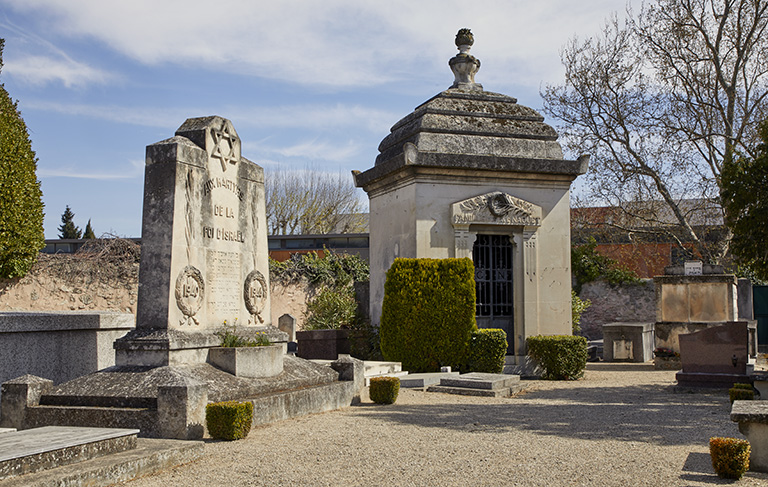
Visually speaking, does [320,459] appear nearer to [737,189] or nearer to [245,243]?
[245,243]

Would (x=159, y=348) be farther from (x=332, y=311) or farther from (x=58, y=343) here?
(x=332, y=311)

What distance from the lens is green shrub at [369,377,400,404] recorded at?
9.07 meters

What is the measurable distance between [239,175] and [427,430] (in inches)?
152

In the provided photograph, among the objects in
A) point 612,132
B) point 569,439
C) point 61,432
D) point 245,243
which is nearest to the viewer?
point 61,432

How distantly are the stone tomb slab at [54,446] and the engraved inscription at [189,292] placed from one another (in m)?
2.00

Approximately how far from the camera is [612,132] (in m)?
21.7

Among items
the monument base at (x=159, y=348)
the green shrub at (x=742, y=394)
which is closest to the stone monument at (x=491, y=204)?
the green shrub at (x=742, y=394)

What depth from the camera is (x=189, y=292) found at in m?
7.52

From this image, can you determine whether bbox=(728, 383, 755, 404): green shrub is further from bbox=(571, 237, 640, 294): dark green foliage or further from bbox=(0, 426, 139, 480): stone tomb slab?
bbox=(571, 237, 640, 294): dark green foliage

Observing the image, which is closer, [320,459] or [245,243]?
[320,459]

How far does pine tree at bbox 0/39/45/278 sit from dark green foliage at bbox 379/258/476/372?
7.48 meters

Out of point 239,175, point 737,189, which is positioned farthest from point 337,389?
point 737,189

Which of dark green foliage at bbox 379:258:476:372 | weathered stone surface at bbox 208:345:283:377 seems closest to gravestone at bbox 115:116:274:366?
weathered stone surface at bbox 208:345:283:377

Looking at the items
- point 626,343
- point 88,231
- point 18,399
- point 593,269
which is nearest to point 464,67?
point 626,343
